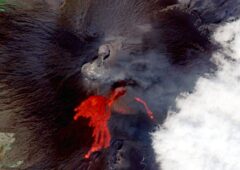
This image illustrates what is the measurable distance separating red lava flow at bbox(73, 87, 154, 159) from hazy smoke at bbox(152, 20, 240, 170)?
20.4 inches

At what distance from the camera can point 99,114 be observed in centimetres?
580

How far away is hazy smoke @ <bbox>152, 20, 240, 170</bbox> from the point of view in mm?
5988

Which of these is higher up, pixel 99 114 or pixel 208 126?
pixel 208 126

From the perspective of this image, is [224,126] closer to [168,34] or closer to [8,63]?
[168,34]

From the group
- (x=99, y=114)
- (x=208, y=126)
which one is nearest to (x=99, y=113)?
(x=99, y=114)

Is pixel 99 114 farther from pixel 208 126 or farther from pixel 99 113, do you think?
pixel 208 126

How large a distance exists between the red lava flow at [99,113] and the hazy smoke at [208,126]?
519mm

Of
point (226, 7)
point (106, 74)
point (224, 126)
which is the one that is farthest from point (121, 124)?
point (226, 7)

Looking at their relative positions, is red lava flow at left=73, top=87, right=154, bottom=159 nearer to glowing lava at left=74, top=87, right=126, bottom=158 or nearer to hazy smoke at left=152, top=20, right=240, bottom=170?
glowing lava at left=74, top=87, right=126, bottom=158

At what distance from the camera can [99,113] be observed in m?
5.80

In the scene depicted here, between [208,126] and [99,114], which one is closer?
[99,114]

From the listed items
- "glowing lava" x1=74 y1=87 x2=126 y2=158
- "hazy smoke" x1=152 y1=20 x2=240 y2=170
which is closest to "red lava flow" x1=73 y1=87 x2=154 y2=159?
"glowing lava" x1=74 y1=87 x2=126 y2=158

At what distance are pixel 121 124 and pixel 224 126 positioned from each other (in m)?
1.68

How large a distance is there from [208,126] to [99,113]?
1728 mm
